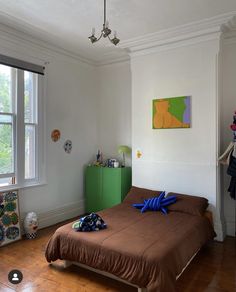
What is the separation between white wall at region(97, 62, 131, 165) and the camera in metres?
4.74

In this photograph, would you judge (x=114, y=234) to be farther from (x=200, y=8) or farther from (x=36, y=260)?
(x=200, y=8)

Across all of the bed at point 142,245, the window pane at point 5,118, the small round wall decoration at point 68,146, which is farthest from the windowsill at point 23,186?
the bed at point 142,245

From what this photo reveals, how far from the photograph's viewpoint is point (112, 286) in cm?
243

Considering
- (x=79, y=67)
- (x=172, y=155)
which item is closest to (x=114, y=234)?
(x=172, y=155)

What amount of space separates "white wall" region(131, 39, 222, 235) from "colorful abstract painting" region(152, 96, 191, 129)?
7cm

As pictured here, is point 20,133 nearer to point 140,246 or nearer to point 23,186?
point 23,186

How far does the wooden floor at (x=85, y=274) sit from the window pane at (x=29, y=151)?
1.10m

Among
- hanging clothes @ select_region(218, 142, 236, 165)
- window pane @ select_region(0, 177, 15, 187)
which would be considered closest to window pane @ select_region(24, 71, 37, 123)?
window pane @ select_region(0, 177, 15, 187)

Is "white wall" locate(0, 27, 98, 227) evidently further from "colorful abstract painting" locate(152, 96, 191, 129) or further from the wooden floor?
"colorful abstract painting" locate(152, 96, 191, 129)

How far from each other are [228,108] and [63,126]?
2638mm

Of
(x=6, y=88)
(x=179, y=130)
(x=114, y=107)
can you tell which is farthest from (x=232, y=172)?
(x=6, y=88)

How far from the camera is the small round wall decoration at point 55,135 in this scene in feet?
13.7

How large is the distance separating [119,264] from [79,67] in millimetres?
3550

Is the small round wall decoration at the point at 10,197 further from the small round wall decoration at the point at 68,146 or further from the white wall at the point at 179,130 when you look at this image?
the white wall at the point at 179,130
